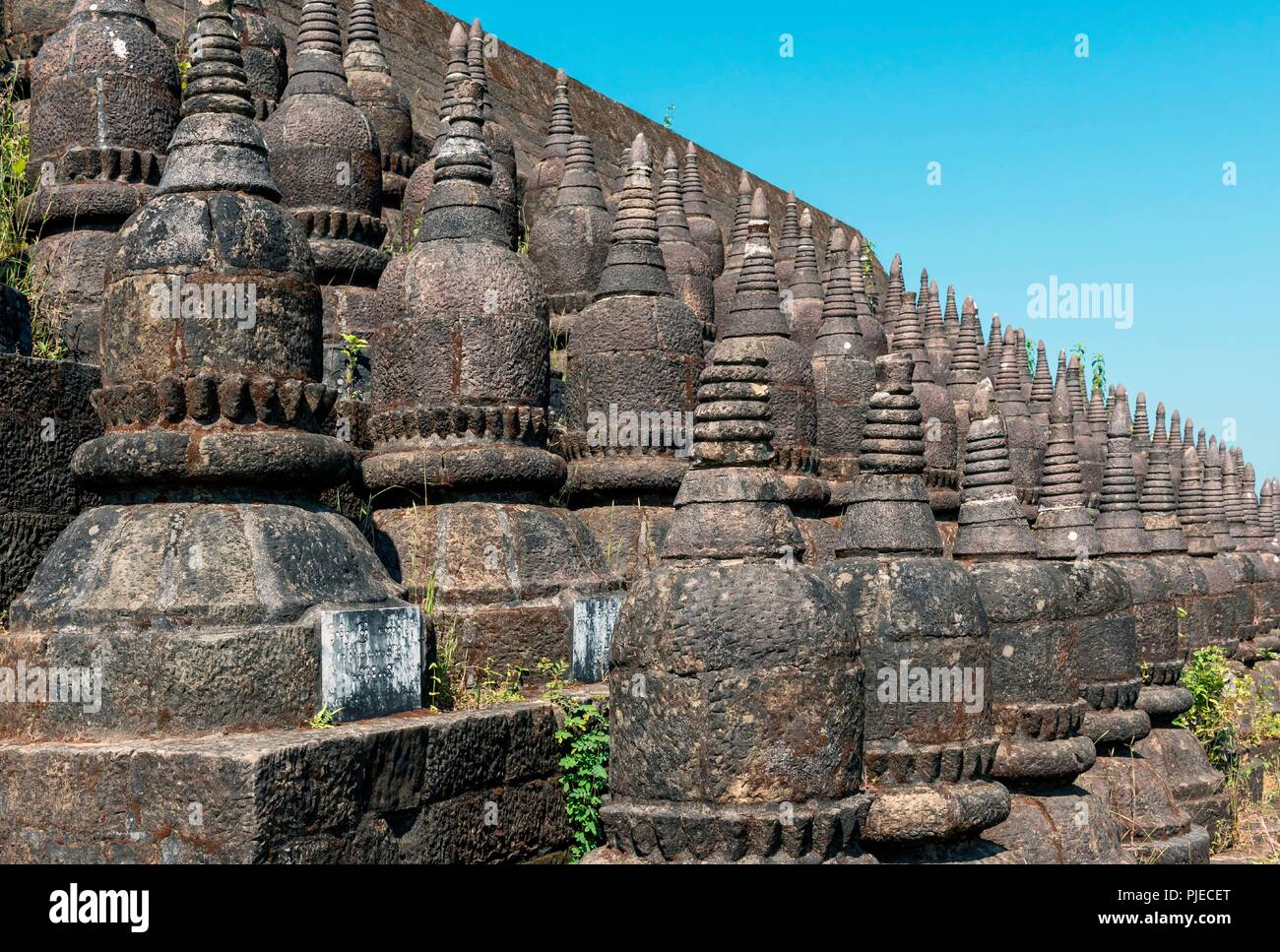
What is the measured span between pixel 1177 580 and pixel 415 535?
611 centimetres

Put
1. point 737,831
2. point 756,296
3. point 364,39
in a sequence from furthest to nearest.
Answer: point 364,39 < point 756,296 < point 737,831

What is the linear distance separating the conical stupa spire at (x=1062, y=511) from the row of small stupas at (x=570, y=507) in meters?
0.02

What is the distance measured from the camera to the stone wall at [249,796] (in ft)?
11.6

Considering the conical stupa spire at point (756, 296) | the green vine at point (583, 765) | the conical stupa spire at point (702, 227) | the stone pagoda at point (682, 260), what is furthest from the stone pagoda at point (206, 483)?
the conical stupa spire at point (702, 227)

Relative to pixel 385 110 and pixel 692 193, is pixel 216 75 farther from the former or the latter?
pixel 692 193

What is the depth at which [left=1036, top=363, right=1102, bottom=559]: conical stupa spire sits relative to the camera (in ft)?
22.4

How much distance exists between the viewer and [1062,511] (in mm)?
6918

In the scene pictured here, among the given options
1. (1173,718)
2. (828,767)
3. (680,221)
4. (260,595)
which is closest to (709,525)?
(828,767)

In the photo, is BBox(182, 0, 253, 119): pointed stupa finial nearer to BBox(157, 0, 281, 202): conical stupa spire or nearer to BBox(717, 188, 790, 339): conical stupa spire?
BBox(157, 0, 281, 202): conical stupa spire

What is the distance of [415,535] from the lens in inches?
212

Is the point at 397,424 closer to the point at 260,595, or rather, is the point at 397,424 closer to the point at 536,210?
the point at 260,595

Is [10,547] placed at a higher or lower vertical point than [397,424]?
lower

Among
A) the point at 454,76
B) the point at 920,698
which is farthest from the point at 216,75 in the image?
the point at 920,698

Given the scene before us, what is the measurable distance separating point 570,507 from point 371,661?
8.34 feet
